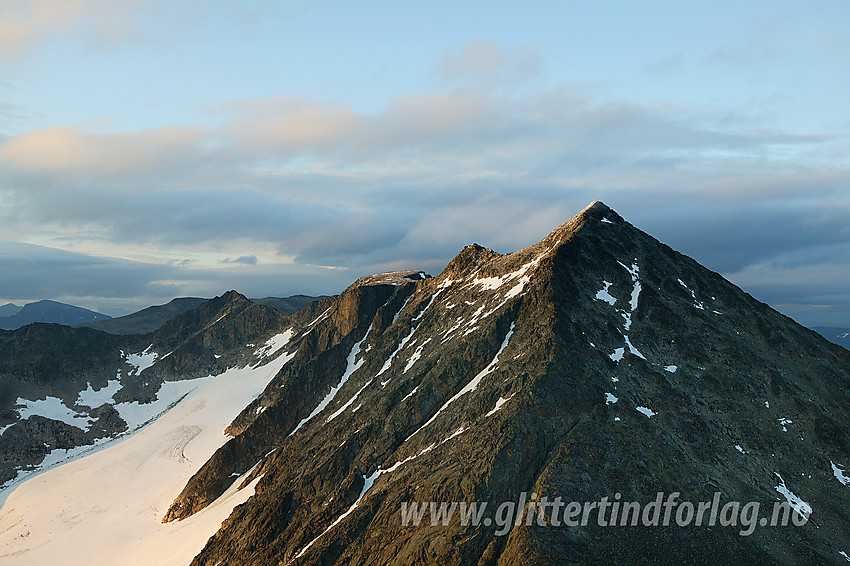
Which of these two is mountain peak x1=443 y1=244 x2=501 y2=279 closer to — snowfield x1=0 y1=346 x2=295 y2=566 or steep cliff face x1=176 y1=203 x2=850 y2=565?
steep cliff face x1=176 y1=203 x2=850 y2=565

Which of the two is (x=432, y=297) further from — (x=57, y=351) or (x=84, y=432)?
(x=57, y=351)

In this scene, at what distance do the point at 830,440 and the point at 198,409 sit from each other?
147660mm

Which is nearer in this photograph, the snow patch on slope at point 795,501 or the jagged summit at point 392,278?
the snow patch on slope at point 795,501

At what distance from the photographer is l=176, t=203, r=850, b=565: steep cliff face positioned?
176ft

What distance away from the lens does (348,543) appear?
197ft

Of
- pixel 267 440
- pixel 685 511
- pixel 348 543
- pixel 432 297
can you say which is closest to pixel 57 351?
pixel 267 440

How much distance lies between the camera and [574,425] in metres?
62.0

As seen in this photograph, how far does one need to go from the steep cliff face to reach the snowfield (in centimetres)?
1008

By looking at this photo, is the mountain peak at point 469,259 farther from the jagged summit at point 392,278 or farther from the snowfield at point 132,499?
the snowfield at point 132,499

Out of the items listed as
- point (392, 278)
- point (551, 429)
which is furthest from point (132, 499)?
point (551, 429)

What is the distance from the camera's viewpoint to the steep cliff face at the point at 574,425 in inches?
2109

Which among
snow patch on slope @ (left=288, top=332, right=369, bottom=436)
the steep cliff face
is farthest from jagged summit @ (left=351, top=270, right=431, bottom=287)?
the steep cliff face

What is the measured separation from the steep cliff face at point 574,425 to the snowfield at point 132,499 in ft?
33.1

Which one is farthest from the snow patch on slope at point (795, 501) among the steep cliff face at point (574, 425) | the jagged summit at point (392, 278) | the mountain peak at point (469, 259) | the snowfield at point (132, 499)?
the jagged summit at point (392, 278)
